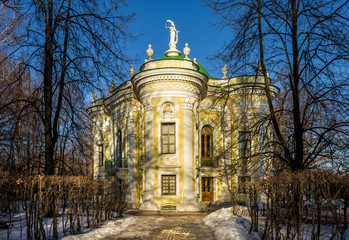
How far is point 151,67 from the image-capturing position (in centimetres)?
1912

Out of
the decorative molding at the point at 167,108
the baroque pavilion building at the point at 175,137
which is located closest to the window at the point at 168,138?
the baroque pavilion building at the point at 175,137

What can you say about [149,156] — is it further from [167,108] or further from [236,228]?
[236,228]

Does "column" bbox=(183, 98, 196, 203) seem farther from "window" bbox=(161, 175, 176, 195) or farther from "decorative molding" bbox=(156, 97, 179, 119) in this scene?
"window" bbox=(161, 175, 176, 195)

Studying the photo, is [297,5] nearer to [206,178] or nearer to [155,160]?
[155,160]

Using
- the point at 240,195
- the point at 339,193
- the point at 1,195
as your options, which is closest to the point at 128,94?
the point at 240,195

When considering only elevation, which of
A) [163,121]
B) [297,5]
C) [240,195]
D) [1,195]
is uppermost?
[297,5]

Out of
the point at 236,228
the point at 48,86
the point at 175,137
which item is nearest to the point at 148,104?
the point at 175,137

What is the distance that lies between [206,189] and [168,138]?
4.60 m

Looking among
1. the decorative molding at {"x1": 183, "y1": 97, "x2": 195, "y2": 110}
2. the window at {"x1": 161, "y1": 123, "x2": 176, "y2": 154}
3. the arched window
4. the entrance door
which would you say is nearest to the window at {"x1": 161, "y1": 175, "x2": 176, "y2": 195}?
the window at {"x1": 161, "y1": 123, "x2": 176, "y2": 154}

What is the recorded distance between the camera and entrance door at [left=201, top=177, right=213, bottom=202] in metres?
20.2

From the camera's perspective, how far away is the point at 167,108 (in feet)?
61.5

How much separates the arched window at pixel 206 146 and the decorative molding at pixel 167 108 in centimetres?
349

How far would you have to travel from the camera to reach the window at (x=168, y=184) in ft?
59.1

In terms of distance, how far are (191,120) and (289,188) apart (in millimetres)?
11817
